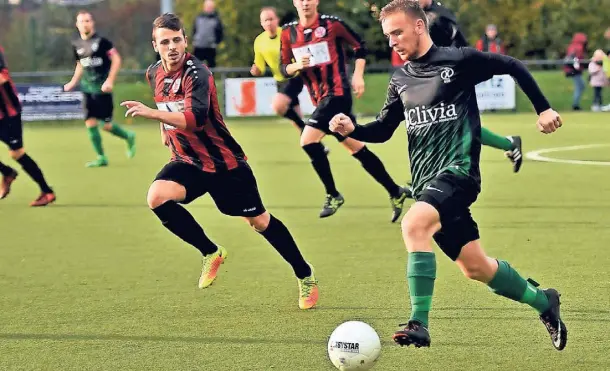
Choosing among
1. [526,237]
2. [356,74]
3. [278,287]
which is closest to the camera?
[278,287]

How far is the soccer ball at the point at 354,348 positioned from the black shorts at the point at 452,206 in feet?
1.89

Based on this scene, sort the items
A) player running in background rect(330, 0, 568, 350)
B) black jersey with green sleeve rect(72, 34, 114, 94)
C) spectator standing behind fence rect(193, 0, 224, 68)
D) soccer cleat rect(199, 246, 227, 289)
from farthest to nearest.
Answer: spectator standing behind fence rect(193, 0, 224, 68) < black jersey with green sleeve rect(72, 34, 114, 94) < soccer cleat rect(199, 246, 227, 289) < player running in background rect(330, 0, 568, 350)

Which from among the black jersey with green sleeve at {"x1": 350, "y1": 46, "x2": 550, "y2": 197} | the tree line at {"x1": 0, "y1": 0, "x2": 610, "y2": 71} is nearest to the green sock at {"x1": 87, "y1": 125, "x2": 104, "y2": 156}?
the black jersey with green sleeve at {"x1": 350, "y1": 46, "x2": 550, "y2": 197}

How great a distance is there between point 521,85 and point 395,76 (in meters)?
0.61

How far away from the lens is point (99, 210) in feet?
40.2

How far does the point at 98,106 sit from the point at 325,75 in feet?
20.2

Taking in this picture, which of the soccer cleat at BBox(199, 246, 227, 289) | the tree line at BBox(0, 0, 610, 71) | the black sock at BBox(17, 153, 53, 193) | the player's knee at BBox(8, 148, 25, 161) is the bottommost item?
the tree line at BBox(0, 0, 610, 71)

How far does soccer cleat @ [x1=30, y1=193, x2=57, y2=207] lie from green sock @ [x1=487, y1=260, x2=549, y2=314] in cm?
786

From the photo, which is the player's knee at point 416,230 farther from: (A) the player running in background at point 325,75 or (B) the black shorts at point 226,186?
(A) the player running in background at point 325,75

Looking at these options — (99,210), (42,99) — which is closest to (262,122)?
(42,99)

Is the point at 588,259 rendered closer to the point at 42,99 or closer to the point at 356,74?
the point at 356,74

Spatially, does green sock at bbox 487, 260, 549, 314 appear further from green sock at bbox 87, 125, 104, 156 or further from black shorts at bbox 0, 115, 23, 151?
green sock at bbox 87, 125, 104, 156

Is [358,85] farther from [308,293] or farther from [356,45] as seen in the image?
[308,293]

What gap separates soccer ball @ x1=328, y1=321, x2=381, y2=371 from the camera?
17.5ft
